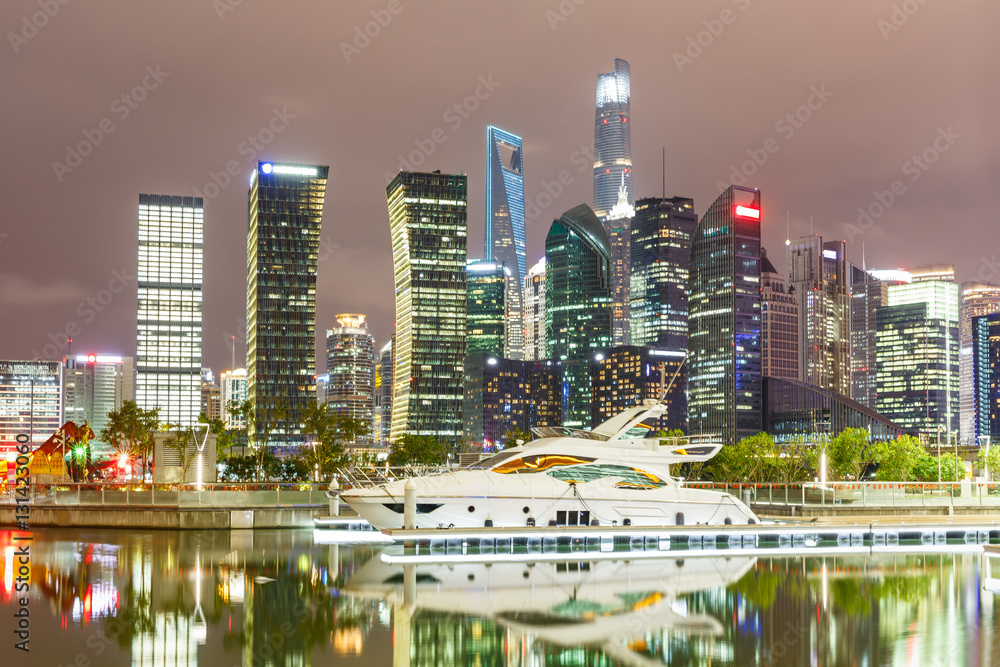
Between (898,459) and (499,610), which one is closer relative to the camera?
(499,610)

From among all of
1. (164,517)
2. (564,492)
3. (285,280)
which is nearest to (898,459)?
(564,492)

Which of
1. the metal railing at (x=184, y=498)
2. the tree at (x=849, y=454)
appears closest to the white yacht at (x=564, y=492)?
the metal railing at (x=184, y=498)

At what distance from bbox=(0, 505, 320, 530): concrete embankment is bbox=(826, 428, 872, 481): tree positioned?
4951 cm

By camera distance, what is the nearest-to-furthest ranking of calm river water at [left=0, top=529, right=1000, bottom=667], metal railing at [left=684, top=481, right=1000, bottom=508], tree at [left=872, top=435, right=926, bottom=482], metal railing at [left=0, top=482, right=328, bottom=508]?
calm river water at [left=0, top=529, right=1000, bottom=667] → metal railing at [left=684, top=481, right=1000, bottom=508] → metal railing at [left=0, top=482, right=328, bottom=508] → tree at [left=872, top=435, right=926, bottom=482]

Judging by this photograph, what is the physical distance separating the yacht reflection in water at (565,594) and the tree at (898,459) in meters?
46.5

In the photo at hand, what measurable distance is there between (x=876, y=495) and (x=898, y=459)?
32.3m

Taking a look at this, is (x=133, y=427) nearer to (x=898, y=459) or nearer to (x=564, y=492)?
(x=564, y=492)

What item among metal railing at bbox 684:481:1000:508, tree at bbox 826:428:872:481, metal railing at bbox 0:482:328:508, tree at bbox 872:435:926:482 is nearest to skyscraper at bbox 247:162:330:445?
tree at bbox 826:428:872:481

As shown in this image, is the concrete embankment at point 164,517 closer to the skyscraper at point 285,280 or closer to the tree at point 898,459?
the tree at point 898,459

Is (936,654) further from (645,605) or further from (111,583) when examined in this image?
(111,583)

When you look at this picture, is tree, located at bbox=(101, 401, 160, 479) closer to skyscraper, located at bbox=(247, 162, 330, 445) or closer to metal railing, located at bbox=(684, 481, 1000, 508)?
metal railing, located at bbox=(684, 481, 1000, 508)

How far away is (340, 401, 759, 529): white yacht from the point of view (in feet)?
110

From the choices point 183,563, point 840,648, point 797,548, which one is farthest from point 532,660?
point 797,548

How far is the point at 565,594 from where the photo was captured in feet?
82.5
